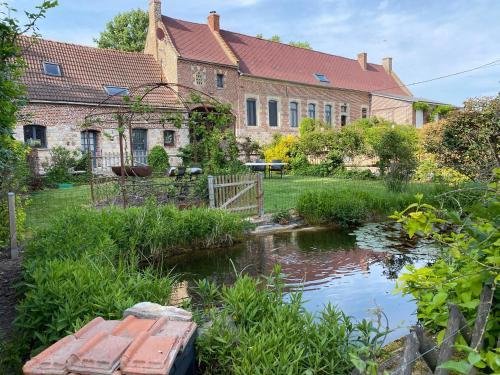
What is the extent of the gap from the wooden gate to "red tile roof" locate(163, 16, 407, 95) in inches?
637

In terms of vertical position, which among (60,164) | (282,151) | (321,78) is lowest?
(60,164)

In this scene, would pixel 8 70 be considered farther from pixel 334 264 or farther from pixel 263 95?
pixel 263 95

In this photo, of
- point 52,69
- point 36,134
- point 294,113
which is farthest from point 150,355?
point 294,113

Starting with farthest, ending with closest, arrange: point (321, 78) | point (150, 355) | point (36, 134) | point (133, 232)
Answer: point (321, 78)
point (36, 134)
point (133, 232)
point (150, 355)

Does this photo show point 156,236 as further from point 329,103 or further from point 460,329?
point 329,103

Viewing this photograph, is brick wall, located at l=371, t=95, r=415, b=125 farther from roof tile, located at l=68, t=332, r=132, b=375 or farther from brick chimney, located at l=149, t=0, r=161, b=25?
roof tile, located at l=68, t=332, r=132, b=375

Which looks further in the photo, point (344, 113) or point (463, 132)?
point (344, 113)

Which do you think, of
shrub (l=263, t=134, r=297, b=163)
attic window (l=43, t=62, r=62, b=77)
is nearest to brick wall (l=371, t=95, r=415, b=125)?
shrub (l=263, t=134, r=297, b=163)

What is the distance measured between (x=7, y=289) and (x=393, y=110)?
33385 mm

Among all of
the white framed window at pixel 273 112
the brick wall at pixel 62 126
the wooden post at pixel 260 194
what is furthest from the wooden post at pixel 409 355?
the white framed window at pixel 273 112

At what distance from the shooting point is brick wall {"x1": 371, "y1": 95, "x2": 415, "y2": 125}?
33.0m

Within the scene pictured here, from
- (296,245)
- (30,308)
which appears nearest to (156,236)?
(296,245)

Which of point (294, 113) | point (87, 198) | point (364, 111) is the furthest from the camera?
point (364, 111)

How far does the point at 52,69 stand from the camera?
816 inches
